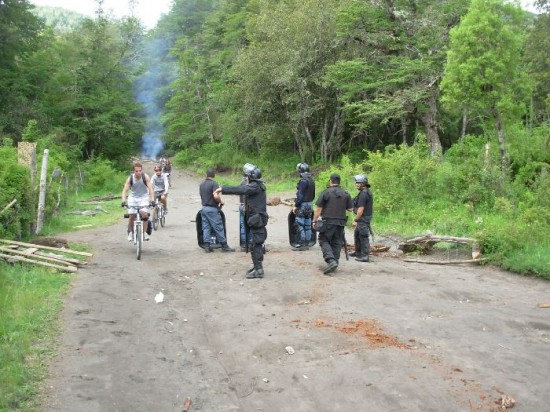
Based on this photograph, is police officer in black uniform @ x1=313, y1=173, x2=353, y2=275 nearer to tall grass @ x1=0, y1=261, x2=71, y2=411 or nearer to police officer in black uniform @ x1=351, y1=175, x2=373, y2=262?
police officer in black uniform @ x1=351, y1=175, x2=373, y2=262

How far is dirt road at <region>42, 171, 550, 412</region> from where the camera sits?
516 centimetres

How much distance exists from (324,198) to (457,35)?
9128 millimetres

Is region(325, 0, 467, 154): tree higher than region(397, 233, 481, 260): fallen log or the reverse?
higher

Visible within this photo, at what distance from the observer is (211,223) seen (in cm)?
1252

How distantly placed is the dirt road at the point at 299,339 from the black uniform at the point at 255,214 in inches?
20.4

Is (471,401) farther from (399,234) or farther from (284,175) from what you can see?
(284,175)

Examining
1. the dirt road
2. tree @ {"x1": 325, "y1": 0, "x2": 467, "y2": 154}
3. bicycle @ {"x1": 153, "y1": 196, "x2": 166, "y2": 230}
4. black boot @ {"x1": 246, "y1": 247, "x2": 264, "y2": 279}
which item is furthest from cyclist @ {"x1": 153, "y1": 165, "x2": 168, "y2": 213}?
tree @ {"x1": 325, "y1": 0, "x2": 467, "y2": 154}

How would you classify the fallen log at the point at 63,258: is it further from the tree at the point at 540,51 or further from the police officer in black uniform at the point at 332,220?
the tree at the point at 540,51

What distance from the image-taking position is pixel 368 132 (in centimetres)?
3722

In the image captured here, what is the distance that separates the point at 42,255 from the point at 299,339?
607cm

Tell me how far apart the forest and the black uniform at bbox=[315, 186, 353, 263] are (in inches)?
139

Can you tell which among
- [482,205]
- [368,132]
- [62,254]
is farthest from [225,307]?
[368,132]

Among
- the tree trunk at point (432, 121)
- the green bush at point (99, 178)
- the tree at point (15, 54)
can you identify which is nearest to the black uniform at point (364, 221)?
the tree trunk at point (432, 121)

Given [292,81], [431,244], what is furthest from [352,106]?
[431,244]
